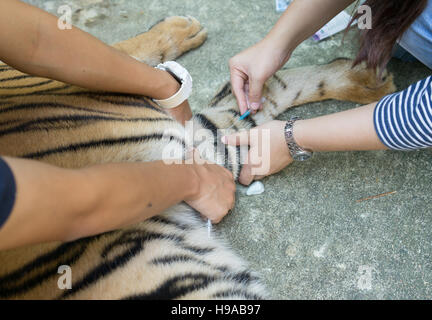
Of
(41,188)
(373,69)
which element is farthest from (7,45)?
(373,69)

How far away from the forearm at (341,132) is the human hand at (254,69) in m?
0.17

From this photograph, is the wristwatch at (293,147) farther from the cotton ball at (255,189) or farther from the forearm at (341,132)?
the cotton ball at (255,189)

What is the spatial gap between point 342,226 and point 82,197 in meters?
0.78

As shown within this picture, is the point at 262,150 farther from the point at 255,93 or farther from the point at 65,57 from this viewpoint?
the point at 65,57

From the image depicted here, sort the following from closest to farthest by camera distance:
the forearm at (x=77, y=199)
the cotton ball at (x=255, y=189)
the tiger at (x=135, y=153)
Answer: the forearm at (x=77, y=199), the tiger at (x=135, y=153), the cotton ball at (x=255, y=189)

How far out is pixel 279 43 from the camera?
1.08 meters

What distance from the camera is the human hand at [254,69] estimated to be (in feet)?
3.50

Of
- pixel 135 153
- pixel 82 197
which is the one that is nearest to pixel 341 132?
pixel 135 153

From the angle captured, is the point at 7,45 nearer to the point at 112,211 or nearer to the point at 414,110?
the point at 112,211

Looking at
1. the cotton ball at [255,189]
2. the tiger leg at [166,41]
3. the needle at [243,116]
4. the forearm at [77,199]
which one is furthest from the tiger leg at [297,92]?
the forearm at [77,199]

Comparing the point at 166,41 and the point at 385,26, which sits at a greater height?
the point at 385,26

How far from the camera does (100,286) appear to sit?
762mm

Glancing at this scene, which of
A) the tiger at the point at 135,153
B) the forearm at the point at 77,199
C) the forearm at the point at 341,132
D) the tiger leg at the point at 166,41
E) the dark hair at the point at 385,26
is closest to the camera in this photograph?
the forearm at the point at 77,199

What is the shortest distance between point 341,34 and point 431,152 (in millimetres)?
591
